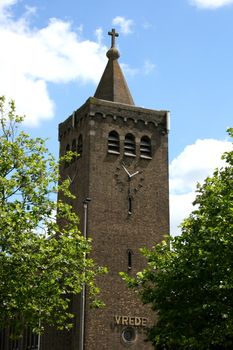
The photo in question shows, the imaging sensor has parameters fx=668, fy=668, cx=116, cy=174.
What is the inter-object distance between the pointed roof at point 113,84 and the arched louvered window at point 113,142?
2781mm

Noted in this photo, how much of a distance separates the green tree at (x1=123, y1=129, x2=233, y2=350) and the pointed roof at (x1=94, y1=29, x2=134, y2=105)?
74.2ft

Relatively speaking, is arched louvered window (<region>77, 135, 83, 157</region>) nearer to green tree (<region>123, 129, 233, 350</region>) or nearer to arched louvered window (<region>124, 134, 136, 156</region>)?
arched louvered window (<region>124, 134, 136, 156</region>)

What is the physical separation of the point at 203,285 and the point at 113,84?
27.0 metres

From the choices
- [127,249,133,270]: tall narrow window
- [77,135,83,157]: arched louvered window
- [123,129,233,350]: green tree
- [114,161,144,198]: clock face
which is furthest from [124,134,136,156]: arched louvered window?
[123,129,233,350]: green tree

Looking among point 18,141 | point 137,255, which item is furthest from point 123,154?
point 18,141

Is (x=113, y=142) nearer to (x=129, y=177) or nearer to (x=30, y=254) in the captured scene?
(x=129, y=177)

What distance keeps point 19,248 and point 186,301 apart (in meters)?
6.45

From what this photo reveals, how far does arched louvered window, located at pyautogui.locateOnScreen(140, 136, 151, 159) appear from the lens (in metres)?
47.0

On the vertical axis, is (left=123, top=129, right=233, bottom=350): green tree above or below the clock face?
below

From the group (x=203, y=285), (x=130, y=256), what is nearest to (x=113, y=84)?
(x=130, y=256)

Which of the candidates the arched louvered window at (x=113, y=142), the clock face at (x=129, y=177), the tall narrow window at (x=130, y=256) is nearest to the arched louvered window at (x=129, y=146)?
the arched louvered window at (x=113, y=142)

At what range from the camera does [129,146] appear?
4659cm

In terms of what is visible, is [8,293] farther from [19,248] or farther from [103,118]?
[103,118]

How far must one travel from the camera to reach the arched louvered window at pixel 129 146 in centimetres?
→ 4631
